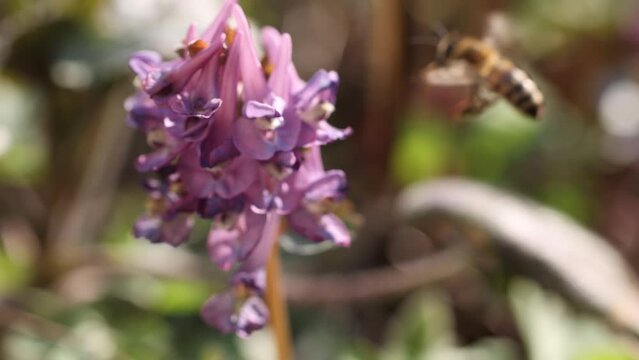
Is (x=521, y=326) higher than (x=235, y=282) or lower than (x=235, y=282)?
lower

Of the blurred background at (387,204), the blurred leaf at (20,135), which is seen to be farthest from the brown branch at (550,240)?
the blurred leaf at (20,135)

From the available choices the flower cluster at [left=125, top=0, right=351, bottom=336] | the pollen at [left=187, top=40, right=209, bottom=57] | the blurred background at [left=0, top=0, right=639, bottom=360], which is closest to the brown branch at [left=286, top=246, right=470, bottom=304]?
the blurred background at [left=0, top=0, right=639, bottom=360]

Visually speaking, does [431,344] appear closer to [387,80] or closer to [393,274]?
[393,274]

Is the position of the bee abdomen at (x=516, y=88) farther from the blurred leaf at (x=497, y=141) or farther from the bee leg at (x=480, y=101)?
the blurred leaf at (x=497, y=141)

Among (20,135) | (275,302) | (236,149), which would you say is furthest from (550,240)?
(20,135)

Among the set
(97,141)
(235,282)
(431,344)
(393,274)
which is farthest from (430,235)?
(235,282)

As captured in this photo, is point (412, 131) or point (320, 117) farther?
point (412, 131)
